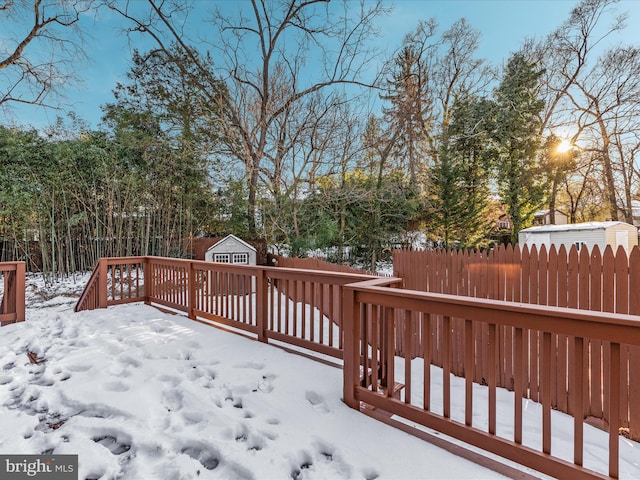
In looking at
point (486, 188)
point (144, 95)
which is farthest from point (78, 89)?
point (486, 188)

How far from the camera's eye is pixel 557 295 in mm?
2650

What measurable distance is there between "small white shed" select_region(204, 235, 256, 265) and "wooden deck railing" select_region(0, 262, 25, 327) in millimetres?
3111

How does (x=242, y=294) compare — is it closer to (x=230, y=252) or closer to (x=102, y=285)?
(x=102, y=285)

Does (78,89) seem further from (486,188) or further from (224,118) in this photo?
(486,188)

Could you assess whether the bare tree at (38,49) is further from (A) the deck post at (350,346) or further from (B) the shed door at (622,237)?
(B) the shed door at (622,237)

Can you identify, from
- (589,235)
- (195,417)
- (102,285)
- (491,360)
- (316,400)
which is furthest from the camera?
(589,235)

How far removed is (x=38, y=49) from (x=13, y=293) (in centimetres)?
565

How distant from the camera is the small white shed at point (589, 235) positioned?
832 centimetres

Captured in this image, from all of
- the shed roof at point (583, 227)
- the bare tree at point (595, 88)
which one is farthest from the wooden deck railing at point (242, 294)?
the bare tree at point (595, 88)

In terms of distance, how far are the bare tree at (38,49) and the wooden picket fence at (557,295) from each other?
874 centimetres

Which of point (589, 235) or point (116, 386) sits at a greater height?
point (589, 235)

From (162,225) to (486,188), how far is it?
1239cm

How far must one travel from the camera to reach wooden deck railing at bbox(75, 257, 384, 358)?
9.18ft

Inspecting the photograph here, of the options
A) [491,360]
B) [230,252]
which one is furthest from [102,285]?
[491,360]
